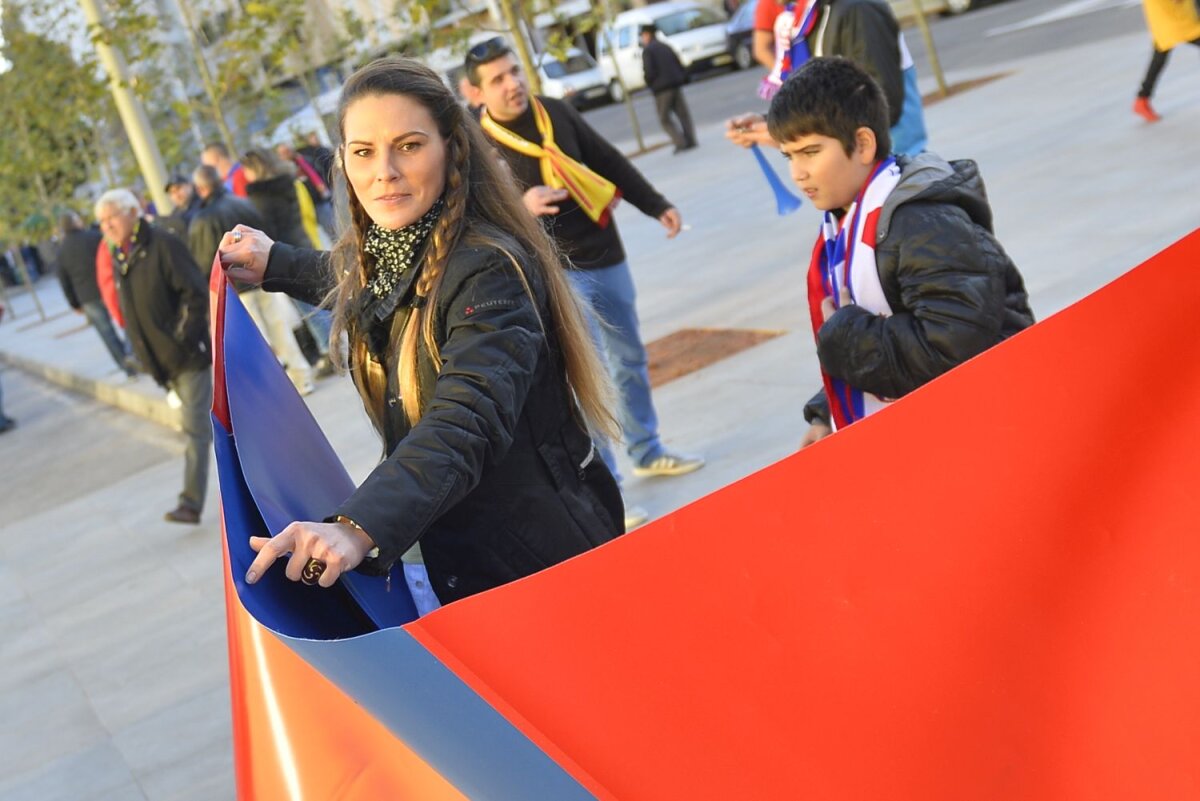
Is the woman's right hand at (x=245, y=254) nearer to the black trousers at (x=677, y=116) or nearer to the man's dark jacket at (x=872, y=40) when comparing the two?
the man's dark jacket at (x=872, y=40)

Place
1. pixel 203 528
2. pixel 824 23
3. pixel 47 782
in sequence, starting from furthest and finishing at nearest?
pixel 203 528 < pixel 824 23 < pixel 47 782

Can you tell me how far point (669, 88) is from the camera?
19.1 m

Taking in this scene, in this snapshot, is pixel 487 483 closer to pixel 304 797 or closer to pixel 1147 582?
pixel 304 797

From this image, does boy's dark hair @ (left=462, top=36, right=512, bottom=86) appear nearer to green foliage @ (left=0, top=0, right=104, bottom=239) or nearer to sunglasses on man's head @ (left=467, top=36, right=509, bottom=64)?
sunglasses on man's head @ (left=467, top=36, right=509, bottom=64)

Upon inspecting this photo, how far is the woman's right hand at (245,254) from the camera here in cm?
318

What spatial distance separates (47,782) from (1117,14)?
53.8 ft

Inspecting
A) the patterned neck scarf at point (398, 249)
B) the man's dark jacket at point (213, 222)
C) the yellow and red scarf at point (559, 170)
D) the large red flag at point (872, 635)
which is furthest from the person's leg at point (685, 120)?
the large red flag at point (872, 635)

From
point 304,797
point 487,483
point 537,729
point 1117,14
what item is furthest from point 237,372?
point 1117,14

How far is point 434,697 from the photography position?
178 centimetres

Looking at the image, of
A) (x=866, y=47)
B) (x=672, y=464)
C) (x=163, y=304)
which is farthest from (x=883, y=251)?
(x=163, y=304)

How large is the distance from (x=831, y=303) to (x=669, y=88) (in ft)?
54.0

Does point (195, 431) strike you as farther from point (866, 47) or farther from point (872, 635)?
point (872, 635)

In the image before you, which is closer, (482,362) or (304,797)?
(304,797)

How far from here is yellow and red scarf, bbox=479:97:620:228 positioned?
561 centimetres
